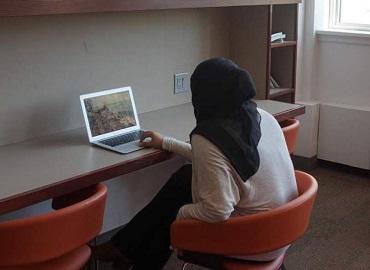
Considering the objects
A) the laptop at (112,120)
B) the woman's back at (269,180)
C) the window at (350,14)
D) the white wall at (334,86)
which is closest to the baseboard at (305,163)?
the white wall at (334,86)

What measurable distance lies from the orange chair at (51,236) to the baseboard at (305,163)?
2.38m

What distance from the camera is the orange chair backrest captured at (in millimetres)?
1778

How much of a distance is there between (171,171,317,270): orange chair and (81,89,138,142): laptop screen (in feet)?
2.20

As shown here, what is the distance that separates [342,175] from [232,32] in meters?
1.29

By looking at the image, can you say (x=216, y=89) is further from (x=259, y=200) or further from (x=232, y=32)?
(x=232, y=32)

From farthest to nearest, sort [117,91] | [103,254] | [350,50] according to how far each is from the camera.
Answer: [350,50] < [117,91] < [103,254]

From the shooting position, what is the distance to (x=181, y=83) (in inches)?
125

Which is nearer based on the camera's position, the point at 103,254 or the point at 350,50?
the point at 103,254

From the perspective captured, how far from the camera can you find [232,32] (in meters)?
3.39

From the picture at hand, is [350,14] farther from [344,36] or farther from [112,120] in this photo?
[112,120]

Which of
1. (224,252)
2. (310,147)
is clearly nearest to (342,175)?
(310,147)

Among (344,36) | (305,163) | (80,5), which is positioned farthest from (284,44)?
(80,5)

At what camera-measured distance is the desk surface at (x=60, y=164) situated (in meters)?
1.83

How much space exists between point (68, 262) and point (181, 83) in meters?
1.54
